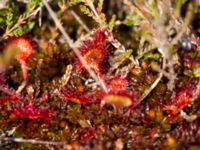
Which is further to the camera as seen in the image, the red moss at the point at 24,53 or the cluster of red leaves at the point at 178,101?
the red moss at the point at 24,53

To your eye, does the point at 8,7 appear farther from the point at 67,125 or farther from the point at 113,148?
the point at 113,148

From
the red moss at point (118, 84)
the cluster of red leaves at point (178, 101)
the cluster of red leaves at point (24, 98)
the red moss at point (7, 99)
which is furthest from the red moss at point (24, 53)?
the cluster of red leaves at point (178, 101)

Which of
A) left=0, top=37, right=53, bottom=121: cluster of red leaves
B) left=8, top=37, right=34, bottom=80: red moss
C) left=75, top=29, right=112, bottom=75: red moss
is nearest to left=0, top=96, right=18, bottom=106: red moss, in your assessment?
left=0, top=37, right=53, bottom=121: cluster of red leaves

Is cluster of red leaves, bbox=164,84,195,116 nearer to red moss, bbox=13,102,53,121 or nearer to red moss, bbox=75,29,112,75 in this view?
red moss, bbox=75,29,112,75

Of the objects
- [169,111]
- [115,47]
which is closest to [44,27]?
→ [115,47]

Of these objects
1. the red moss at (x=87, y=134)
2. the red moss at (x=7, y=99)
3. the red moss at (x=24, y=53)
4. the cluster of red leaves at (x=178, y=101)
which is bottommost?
the cluster of red leaves at (x=178, y=101)

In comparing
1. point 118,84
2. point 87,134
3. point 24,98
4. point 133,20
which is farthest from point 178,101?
point 24,98

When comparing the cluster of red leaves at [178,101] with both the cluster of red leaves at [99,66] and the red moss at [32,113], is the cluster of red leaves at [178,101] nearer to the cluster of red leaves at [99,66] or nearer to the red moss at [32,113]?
the cluster of red leaves at [99,66]
